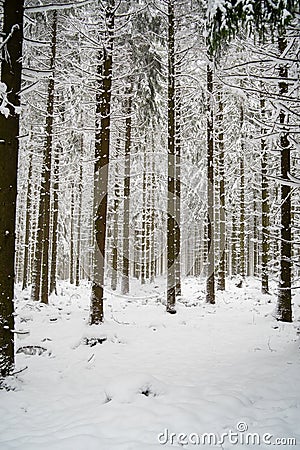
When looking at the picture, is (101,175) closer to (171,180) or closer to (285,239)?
(171,180)

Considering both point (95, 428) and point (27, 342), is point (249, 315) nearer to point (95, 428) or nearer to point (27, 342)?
point (27, 342)

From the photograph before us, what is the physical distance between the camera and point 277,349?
7.45 m

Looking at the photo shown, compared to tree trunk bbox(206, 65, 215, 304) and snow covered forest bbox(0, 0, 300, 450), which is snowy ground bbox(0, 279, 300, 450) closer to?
snow covered forest bbox(0, 0, 300, 450)

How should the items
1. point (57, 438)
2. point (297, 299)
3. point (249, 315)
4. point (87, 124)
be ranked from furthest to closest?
point (87, 124), point (297, 299), point (249, 315), point (57, 438)

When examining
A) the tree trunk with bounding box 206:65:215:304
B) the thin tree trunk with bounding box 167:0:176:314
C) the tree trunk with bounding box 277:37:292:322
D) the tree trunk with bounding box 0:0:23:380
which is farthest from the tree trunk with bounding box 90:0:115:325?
the tree trunk with bounding box 206:65:215:304

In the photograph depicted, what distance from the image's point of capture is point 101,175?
9477 millimetres

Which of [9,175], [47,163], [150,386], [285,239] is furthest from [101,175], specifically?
[150,386]

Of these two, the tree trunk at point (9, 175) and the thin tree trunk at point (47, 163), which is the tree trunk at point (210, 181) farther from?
the tree trunk at point (9, 175)

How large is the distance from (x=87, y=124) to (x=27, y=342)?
11.8m

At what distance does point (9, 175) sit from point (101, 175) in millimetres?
3939

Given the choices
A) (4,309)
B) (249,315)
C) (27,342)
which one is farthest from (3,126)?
(249,315)

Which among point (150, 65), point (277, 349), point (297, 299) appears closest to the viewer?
point (277, 349)

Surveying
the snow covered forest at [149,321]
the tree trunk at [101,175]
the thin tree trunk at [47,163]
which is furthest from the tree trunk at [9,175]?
the thin tree trunk at [47,163]

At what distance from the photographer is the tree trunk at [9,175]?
553cm
